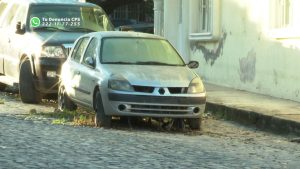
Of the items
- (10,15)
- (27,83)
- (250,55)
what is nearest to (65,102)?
(27,83)

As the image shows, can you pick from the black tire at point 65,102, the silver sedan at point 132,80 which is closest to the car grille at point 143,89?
the silver sedan at point 132,80

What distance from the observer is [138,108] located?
10914mm

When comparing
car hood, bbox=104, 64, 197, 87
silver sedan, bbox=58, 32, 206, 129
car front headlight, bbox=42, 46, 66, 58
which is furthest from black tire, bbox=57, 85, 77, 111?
car hood, bbox=104, 64, 197, 87

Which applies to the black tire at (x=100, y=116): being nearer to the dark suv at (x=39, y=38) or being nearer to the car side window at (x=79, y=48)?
the car side window at (x=79, y=48)

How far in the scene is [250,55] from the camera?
16.0 meters

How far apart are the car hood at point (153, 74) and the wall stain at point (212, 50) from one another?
5800 millimetres

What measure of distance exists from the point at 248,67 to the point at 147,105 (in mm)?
5624

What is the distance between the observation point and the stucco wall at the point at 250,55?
47.1ft

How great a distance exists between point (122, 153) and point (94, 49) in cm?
373

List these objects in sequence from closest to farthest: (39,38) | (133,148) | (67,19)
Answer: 1. (133,148)
2. (39,38)
3. (67,19)

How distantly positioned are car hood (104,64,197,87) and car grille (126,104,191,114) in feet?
1.06

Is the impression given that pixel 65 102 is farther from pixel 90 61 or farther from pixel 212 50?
pixel 212 50

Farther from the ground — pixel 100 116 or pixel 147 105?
pixel 147 105

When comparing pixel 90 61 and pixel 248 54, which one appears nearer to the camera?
pixel 90 61
